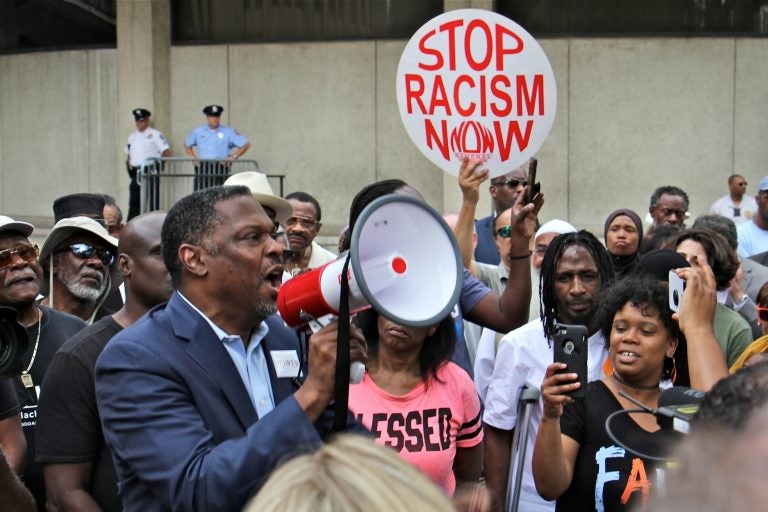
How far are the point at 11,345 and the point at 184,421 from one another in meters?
0.84

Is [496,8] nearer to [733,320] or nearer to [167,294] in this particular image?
[733,320]

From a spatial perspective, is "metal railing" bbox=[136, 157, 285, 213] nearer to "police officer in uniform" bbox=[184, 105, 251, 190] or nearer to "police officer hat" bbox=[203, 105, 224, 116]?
"police officer in uniform" bbox=[184, 105, 251, 190]

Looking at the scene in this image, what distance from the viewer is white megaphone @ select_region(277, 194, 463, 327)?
8.22ft

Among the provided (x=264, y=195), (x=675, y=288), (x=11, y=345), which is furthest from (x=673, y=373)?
(x=264, y=195)

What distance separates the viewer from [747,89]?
1584 cm

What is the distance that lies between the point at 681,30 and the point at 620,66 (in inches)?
43.5

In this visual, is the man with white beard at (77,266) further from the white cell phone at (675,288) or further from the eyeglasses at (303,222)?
the white cell phone at (675,288)

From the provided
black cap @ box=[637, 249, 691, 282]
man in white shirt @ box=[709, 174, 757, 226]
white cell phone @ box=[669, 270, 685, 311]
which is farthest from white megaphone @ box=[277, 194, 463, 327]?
man in white shirt @ box=[709, 174, 757, 226]

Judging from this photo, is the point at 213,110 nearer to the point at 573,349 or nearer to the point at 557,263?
the point at 557,263

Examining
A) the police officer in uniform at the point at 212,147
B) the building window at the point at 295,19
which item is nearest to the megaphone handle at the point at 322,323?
the police officer in uniform at the point at 212,147

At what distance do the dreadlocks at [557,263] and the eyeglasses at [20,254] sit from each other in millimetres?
2159

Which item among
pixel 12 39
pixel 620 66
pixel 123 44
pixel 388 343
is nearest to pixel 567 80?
pixel 620 66

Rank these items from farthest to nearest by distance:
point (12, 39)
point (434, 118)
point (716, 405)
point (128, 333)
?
point (12, 39) → point (434, 118) → point (128, 333) → point (716, 405)

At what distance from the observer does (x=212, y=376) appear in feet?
8.95
